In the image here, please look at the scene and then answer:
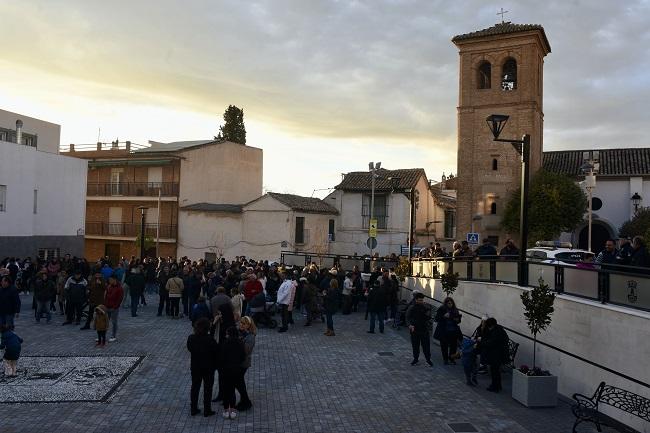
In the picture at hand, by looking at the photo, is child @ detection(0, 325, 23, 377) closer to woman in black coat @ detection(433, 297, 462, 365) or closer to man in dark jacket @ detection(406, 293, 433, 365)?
man in dark jacket @ detection(406, 293, 433, 365)

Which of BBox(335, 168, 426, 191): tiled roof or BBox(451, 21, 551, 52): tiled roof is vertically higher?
BBox(451, 21, 551, 52): tiled roof

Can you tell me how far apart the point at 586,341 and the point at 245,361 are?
591 centimetres

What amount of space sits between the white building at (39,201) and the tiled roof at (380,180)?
65.3 feet

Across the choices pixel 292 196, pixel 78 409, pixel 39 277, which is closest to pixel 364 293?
pixel 39 277

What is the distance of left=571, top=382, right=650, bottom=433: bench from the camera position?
326 inches

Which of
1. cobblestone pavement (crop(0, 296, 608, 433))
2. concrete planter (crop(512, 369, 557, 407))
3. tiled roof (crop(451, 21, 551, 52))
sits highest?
tiled roof (crop(451, 21, 551, 52))

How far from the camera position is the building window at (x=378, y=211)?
43906mm

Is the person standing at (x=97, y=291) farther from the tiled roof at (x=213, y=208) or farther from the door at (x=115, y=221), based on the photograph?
the door at (x=115, y=221)

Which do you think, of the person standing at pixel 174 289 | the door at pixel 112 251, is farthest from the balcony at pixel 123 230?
the person standing at pixel 174 289

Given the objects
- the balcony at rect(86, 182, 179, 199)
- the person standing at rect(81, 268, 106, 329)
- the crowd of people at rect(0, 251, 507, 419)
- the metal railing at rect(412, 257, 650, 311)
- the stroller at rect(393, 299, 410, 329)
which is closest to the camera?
the metal railing at rect(412, 257, 650, 311)

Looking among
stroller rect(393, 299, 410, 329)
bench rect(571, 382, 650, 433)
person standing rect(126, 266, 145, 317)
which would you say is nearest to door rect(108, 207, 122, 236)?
person standing rect(126, 266, 145, 317)

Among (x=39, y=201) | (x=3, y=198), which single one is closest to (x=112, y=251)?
(x=39, y=201)

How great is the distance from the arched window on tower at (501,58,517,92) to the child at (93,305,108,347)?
33762 mm

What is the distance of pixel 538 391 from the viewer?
10.2m
